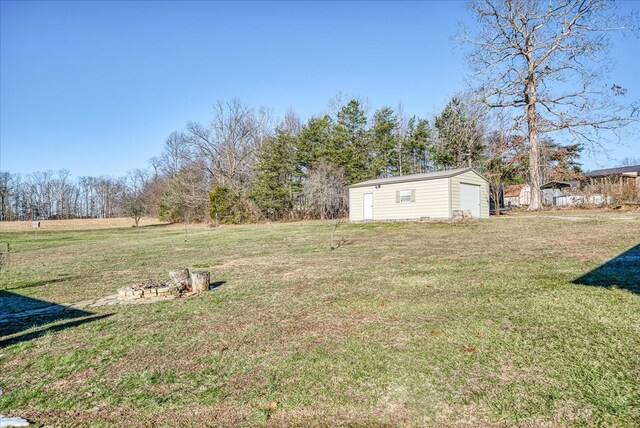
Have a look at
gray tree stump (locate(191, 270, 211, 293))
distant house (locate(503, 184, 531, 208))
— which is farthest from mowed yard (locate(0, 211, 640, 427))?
distant house (locate(503, 184, 531, 208))

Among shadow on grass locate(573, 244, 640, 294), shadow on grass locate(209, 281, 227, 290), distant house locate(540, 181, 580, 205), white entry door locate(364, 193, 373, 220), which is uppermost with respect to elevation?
distant house locate(540, 181, 580, 205)

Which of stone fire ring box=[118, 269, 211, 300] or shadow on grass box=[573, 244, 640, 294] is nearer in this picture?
shadow on grass box=[573, 244, 640, 294]

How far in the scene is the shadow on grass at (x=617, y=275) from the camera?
4.94 meters

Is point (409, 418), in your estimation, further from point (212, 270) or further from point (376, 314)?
point (212, 270)

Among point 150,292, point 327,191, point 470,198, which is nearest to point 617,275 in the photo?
point 150,292

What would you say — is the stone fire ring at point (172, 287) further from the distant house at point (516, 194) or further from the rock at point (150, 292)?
the distant house at point (516, 194)

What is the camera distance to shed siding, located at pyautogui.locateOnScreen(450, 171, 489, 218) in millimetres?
17000

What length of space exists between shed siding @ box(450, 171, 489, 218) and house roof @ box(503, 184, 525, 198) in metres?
21.2

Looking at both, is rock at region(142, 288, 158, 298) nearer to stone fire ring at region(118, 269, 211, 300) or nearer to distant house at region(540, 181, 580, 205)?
stone fire ring at region(118, 269, 211, 300)

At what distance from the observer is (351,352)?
10.7 ft

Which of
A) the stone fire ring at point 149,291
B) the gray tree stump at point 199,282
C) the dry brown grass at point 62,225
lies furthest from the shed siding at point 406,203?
the dry brown grass at point 62,225

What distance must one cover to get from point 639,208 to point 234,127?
1243 inches

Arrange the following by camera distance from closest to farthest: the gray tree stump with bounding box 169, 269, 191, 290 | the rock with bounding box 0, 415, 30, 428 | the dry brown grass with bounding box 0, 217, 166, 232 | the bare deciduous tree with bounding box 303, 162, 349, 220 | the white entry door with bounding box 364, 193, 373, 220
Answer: the rock with bounding box 0, 415, 30, 428
the gray tree stump with bounding box 169, 269, 191, 290
the white entry door with bounding box 364, 193, 373, 220
the bare deciduous tree with bounding box 303, 162, 349, 220
the dry brown grass with bounding box 0, 217, 166, 232

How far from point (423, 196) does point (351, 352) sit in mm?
15439
